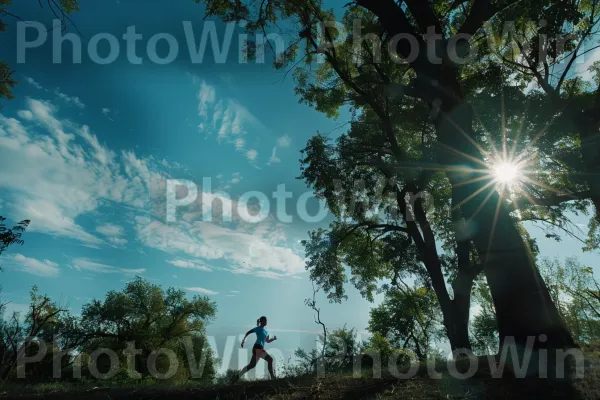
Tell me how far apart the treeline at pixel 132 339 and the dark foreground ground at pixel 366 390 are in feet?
Result: 66.5

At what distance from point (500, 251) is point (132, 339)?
32.5 m

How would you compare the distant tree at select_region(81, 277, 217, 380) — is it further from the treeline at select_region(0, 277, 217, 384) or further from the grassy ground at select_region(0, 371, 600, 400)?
the grassy ground at select_region(0, 371, 600, 400)

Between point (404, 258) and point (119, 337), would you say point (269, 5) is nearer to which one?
point (404, 258)

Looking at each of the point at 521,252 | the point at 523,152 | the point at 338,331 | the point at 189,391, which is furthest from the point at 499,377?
the point at 338,331

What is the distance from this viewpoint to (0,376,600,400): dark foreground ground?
370 centimetres

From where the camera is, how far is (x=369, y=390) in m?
5.19

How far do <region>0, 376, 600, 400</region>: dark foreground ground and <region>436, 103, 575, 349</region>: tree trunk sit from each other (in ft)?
3.11

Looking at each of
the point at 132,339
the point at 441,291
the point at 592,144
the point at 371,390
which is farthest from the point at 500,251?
the point at 132,339

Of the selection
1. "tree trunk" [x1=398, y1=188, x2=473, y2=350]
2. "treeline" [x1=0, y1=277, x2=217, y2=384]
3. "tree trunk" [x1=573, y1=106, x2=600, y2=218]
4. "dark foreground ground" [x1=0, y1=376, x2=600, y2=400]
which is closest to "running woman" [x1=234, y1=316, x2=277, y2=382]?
"dark foreground ground" [x1=0, y1=376, x2=600, y2=400]

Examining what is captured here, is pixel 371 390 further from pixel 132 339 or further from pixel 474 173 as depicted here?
pixel 132 339

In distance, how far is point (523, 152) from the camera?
1363 cm

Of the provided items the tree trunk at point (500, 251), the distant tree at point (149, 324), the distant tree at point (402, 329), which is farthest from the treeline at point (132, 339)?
the tree trunk at point (500, 251)

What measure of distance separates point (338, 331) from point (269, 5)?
3189 cm

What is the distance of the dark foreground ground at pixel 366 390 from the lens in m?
3.70
